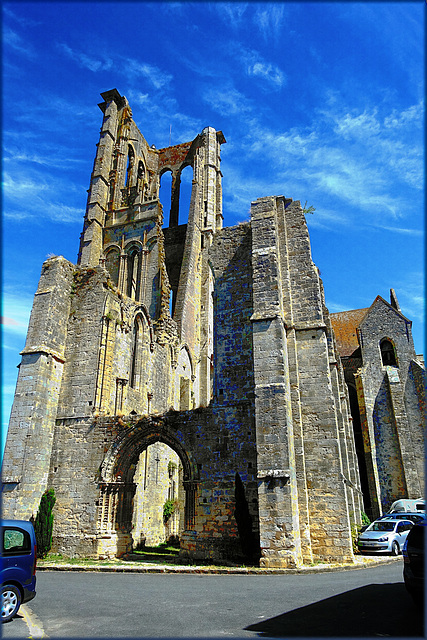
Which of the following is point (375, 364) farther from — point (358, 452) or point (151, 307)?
point (151, 307)

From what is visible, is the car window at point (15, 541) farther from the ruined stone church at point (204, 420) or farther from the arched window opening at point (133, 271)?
the arched window opening at point (133, 271)

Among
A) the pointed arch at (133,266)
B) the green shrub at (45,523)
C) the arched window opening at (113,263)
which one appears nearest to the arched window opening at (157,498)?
the green shrub at (45,523)

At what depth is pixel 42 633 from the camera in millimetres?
5395

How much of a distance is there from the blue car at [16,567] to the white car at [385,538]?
1109 centimetres

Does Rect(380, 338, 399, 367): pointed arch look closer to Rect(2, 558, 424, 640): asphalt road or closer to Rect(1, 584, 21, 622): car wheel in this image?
Rect(2, 558, 424, 640): asphalt road

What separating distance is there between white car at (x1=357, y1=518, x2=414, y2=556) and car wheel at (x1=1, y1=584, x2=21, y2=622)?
11.3m

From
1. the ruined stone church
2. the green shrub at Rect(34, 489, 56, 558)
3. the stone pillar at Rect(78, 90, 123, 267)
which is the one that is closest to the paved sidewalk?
the ruined stone church

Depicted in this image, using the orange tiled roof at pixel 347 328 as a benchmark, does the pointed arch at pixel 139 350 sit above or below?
below

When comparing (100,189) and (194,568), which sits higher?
(100,189)

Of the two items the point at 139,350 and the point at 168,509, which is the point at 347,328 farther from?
the point at 168,509

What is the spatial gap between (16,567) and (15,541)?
34 cm

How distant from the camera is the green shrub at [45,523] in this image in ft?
42.5

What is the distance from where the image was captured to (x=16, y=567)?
6.14 metres

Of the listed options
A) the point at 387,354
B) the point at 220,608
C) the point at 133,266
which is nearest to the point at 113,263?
the point at 133,266
